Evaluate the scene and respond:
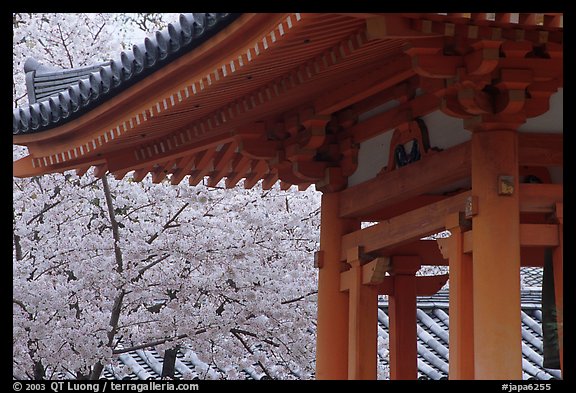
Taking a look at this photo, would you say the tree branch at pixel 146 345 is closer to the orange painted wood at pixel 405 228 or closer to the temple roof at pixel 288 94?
the temple roof at pixel 288 94

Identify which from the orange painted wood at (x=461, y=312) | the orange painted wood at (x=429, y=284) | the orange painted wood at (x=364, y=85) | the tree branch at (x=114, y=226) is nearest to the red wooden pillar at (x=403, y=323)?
the orange painted wood at (x=429, y=284)

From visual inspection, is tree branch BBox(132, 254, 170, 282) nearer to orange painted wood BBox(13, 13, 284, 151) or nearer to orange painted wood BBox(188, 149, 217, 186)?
orange painted wood BBox(188, 149, 217, 186)

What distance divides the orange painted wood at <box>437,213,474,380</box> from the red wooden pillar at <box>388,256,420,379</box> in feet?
6.35

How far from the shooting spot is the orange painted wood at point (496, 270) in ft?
16.8

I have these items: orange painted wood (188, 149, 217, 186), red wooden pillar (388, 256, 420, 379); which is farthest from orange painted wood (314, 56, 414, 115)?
orange painted wood (188, 149, 217, 186)

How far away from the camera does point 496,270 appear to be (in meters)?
5.16

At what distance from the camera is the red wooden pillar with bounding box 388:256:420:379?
7.47 m

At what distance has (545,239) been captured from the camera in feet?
17.6

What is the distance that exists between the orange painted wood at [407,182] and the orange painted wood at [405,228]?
0.43 feet
